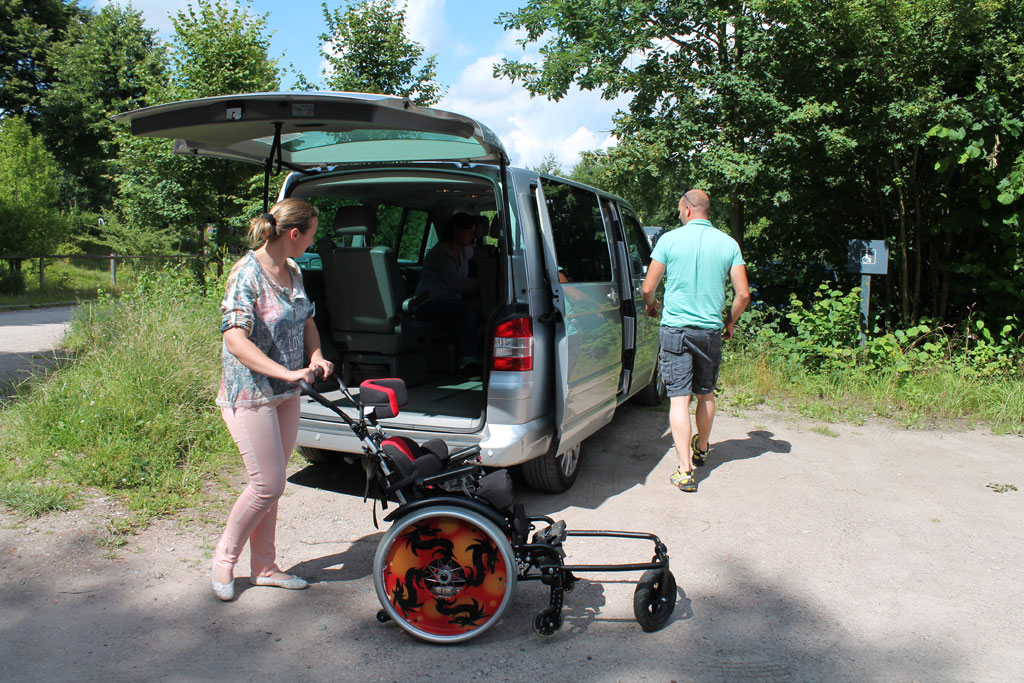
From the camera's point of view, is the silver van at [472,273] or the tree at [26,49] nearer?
the silver van at [472,273]

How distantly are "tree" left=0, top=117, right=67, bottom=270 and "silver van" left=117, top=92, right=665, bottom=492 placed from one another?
16685 mm

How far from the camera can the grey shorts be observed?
16.6 ft

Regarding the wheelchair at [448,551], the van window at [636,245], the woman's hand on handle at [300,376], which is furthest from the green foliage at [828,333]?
the woman's hand on handle at [300,376]

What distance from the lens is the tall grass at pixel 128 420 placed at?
461cm

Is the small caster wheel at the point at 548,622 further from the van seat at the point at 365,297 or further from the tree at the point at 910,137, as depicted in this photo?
the tree at the point at 910,137

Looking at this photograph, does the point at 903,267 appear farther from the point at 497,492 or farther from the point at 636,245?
the point at 497,492

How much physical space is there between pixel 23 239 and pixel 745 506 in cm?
2021

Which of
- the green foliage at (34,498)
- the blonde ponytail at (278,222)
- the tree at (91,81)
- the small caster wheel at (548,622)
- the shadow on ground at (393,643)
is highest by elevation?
the tree at (91,81)

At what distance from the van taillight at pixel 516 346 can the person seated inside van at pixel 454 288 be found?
1.89m

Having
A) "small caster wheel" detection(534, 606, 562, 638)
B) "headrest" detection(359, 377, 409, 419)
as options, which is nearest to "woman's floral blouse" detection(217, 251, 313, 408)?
"headrest" detection(359, 377, 409, 419)

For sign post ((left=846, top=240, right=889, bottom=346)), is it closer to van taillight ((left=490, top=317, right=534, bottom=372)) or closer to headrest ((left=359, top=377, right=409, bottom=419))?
van taillight ((left=490, top=317, right=534, bottom=372))

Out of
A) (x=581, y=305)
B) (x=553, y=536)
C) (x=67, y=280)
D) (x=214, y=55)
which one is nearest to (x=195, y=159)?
(x=214, y=55)

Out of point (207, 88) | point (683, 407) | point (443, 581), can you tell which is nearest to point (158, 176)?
point (207, 88)

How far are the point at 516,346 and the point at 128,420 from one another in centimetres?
280
